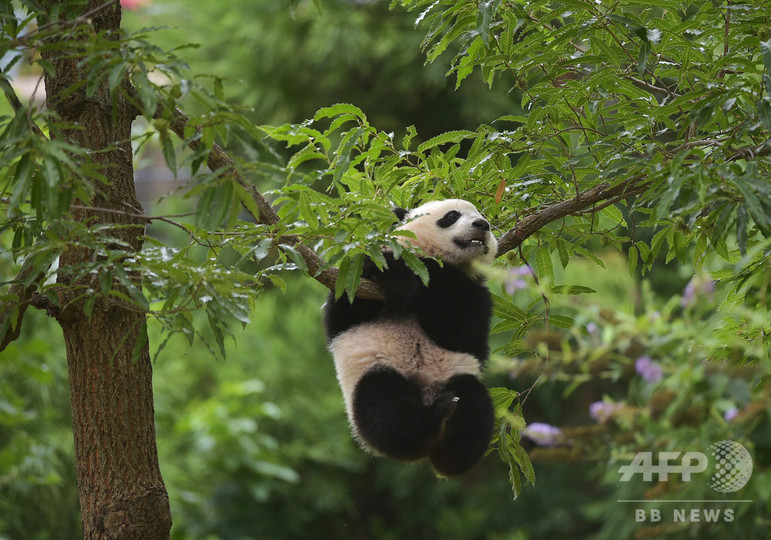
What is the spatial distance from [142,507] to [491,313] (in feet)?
4.44

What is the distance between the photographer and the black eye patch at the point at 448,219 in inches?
116

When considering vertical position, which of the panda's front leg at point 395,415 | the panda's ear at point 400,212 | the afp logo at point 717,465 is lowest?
the afp logo at point 717,465

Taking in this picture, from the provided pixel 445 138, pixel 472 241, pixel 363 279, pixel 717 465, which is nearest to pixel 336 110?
pixel 445 138

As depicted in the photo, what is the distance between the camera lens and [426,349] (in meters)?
2.85

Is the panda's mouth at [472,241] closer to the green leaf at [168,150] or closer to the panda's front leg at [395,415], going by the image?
the panda's front leg at [395,415]

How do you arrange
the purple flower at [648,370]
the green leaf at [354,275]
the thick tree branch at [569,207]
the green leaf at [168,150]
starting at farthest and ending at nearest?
the purple flower at [648,370], the thick tree branch at [569,207], the green leaf at [354,275], the green leaf at [168,150]

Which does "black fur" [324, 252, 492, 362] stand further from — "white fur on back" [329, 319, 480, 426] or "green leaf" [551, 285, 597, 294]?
"green leaf" [551, 285, 597, 294]

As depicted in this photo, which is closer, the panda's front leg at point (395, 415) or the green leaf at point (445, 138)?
the panda's front leg at point (395, 415)

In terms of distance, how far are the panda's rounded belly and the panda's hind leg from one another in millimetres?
100

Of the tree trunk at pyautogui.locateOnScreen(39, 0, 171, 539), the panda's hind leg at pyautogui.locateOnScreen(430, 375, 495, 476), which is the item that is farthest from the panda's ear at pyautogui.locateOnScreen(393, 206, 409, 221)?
the tree trunk at pyautogui.locateOnScreen(39, 0, 171, 539)

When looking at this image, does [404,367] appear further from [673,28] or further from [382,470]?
[382,470]

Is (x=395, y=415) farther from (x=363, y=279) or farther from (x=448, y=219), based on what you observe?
(x=448, y=219)

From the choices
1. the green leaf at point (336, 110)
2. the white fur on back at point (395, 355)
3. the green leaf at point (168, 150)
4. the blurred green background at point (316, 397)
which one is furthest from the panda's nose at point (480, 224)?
the blurred green background at point (316, 397)

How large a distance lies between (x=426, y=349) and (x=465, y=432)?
330 mm
